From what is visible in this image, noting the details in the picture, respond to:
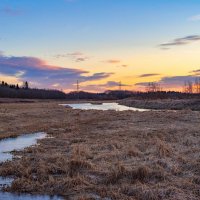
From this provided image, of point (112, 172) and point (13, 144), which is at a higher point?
point (112, 172)

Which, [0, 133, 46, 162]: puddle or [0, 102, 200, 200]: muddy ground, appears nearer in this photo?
[0, 102, 200, 200]: muddy ground

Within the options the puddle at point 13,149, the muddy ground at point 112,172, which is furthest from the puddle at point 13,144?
the muddy ground at point 112,172

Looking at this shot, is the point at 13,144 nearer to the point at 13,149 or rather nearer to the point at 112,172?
the point at 13,149

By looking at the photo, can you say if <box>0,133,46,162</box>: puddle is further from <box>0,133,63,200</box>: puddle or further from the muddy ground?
the muddy ground

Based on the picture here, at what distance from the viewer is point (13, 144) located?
998 inches

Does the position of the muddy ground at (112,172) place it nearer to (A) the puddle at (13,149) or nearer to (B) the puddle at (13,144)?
(A) the puddle at (13,149)

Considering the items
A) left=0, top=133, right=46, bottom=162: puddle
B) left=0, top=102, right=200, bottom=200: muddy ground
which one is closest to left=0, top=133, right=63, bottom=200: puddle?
left=0, top=133, right=46, bottom=162: puddle

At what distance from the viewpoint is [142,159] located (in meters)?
17.9

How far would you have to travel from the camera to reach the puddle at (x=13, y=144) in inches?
821

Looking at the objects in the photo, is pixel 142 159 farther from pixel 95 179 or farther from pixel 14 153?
pixel 14 153

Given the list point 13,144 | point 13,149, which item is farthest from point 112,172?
point 13,144

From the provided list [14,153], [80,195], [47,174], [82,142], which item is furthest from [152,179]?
[82,142]

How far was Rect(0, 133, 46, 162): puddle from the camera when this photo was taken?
68.4ft

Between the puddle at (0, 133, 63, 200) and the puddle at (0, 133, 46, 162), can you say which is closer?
the puddle at (0, 133, 63, 200)
